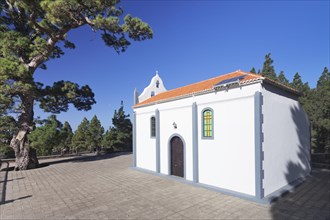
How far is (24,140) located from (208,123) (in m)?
14.2

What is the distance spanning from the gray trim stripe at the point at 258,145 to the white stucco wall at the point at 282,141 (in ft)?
1.16

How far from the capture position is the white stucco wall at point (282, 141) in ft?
26.5

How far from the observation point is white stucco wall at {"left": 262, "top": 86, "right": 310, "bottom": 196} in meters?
8.06

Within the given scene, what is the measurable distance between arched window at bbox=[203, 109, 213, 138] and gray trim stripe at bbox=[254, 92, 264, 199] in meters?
2.18

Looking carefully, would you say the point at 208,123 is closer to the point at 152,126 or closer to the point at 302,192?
the point at 152,126

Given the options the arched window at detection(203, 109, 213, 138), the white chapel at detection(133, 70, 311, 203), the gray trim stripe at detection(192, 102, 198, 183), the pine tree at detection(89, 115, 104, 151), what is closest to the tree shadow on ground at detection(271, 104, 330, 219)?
the white chapel at detection(133, 70, 311, 203)

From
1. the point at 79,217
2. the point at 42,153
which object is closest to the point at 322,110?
the point at 79,217

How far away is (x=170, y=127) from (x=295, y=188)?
6.80 meters

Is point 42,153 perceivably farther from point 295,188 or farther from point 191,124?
point 295,188

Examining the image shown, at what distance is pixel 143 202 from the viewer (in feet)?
24.7

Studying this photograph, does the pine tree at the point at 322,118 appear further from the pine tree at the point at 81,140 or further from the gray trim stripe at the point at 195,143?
the pine tree at the point at 81,140

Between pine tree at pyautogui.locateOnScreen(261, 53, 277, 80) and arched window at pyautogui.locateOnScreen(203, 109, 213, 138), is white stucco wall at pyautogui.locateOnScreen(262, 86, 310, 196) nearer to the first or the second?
arched window at pyautogui.locateOnScreen(203, 109, 213, 138)

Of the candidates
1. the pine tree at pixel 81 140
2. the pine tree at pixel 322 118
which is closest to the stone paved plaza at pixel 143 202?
the pine tree at pixel 322 118

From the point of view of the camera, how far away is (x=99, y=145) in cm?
2770
